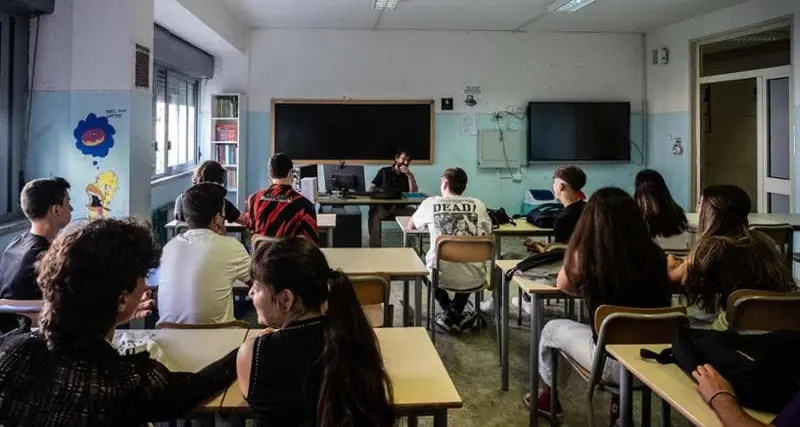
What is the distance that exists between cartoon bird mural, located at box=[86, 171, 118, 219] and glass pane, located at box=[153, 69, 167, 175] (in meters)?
2.37

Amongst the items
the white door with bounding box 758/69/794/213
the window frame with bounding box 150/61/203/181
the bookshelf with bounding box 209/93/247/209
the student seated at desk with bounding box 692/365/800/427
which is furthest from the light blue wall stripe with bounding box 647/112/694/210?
the student seated at desk with bounding box 692/365/800/427

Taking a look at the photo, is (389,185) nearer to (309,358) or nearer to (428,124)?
(428,124)

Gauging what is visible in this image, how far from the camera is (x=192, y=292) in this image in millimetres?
2398

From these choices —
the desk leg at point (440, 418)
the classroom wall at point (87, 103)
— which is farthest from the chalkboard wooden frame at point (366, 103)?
the desk leg at point (440, 418)

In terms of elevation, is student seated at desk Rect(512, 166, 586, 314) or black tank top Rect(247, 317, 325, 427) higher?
student seated at desk Rect(512, 166, 586, 314)

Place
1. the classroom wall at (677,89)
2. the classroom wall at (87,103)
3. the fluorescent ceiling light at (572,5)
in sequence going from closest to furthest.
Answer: the classroom wall at (87,103), the fluorescent ceiling light at (572,5), the classroom wall at (677,89)

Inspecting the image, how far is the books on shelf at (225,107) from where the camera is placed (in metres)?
7.94

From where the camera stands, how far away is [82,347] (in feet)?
4.07

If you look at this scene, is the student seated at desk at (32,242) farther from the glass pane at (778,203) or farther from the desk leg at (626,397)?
the glass pane at (778,203)

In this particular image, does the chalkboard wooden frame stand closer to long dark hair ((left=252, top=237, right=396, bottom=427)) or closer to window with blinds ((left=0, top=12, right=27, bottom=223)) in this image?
window with blinds ((left=0, top=12, right=27, bottom=223))

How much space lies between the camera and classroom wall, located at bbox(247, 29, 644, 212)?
8125 mm

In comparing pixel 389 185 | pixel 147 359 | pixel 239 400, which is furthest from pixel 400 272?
pixel 389 185

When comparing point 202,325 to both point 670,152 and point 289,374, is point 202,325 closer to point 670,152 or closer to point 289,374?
point 289,374

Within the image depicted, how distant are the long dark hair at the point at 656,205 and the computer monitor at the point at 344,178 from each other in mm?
3569
